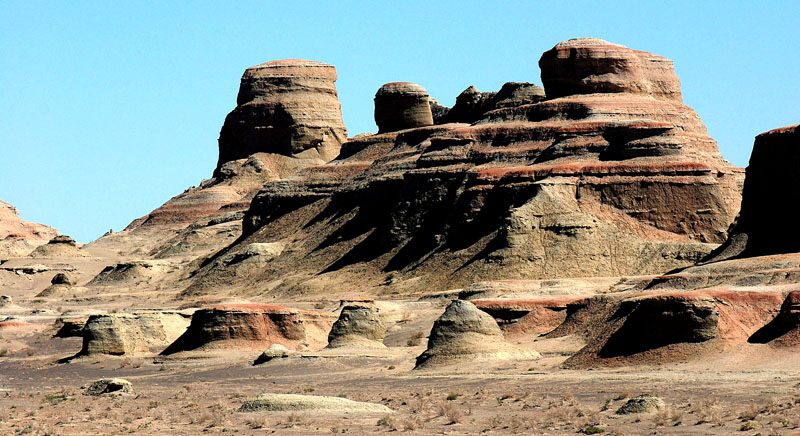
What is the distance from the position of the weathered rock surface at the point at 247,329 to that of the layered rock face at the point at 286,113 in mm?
83580

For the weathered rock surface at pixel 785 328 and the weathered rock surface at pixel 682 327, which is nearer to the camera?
the weathered rock surface at pixel 785 328

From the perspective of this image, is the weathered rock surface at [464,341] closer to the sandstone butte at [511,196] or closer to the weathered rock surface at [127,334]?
the weathered rock surface at [127,334]

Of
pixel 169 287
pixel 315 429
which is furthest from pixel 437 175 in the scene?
pixel 315 429

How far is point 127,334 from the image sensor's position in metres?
59.5

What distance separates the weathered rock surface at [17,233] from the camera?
145m

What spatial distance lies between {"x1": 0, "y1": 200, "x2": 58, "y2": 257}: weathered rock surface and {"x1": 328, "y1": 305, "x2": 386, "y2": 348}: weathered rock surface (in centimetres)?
9255

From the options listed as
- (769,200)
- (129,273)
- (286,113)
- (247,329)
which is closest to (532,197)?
(769,200)

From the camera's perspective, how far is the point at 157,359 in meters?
56.5

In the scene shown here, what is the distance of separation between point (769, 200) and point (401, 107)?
53882 mm

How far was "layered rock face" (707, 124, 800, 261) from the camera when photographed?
6056 centimetres

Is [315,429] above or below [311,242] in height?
below

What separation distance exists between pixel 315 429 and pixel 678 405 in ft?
25.8

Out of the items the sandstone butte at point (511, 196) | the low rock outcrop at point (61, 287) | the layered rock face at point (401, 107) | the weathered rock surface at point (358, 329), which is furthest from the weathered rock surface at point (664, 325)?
the layered rock face at point (401, 107)

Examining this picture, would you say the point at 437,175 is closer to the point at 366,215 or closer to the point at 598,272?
the point at 366,215
